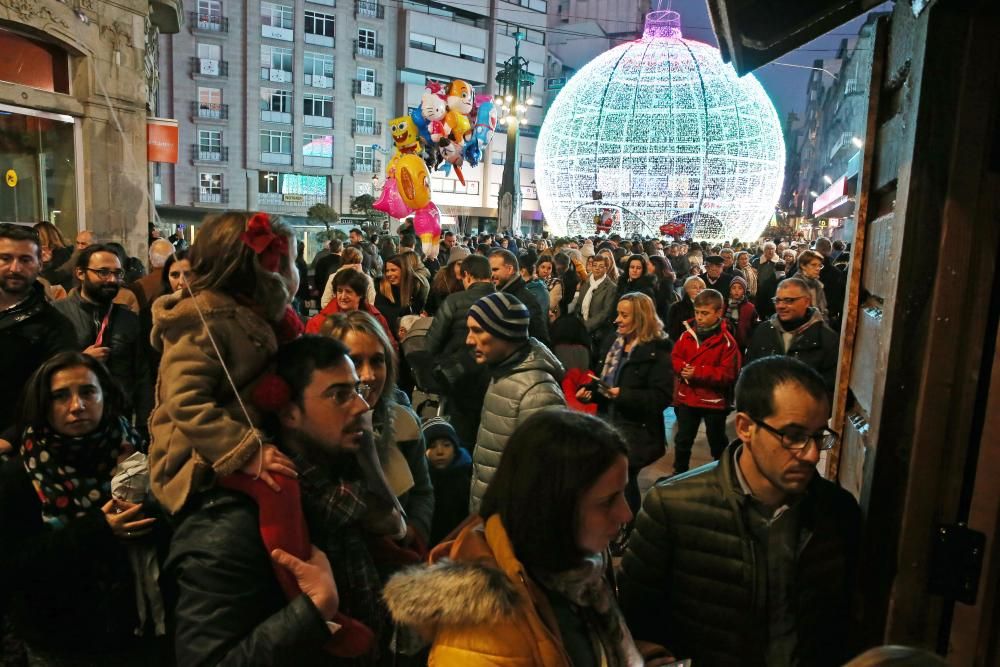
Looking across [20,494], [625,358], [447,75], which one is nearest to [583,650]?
[20,494]

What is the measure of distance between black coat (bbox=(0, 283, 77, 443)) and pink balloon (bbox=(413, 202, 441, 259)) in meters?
9.44

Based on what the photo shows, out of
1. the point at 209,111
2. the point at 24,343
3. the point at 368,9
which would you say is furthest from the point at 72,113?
the point at 368,9

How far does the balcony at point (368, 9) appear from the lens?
140 feet

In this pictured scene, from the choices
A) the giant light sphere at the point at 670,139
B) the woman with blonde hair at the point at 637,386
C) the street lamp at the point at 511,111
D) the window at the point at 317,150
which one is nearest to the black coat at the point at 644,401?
the woman with blonde hair at the point at 637,386

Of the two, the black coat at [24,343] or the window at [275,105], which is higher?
the window at [275,105]

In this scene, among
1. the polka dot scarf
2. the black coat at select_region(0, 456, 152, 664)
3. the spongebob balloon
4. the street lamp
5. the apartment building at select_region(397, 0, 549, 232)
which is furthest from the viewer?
the apartment building at select_region(397, 0, 549, 232)

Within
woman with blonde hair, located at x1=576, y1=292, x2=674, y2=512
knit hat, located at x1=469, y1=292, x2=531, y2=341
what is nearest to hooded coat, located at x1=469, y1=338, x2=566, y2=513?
knit hat, located at x1=469, y1=292, x2=531, y2=341

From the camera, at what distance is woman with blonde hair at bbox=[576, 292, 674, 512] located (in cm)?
485

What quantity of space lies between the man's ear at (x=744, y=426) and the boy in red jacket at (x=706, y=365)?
3622mm

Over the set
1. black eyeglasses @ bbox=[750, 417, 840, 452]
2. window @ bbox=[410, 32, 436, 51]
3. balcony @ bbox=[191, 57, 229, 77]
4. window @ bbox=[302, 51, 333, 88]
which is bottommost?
black eyeglasses @ bbox=[750, 417, 840, 452]

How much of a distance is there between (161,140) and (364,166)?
104ft

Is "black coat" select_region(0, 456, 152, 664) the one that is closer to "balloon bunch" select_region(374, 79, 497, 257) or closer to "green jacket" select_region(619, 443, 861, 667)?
"green jacket" select_region(619, 443, 861, 667)

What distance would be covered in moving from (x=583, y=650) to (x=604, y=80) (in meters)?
28.4

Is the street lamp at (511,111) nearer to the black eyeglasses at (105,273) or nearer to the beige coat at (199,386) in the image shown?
the black eyeglasses at (105,273)
